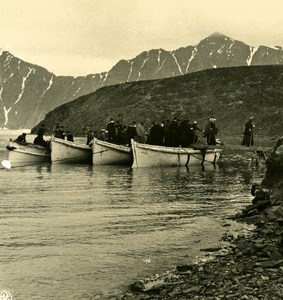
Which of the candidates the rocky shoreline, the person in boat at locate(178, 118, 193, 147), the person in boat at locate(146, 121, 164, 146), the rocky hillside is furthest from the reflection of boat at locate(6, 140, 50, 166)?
the rocky hillside

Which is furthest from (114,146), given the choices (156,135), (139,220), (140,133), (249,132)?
(139,220)

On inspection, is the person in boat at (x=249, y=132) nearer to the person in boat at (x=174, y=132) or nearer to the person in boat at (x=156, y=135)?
the person in boat at (x=174, y=132)

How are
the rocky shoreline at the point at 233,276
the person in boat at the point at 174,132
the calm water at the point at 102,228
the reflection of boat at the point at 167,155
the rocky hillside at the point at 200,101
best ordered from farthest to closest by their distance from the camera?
the rocky hillside at the point at 200,101, the person in boat at the point at 174,132, the reflection of boat at the point at 167,155, the calm water at the point at 102,228, the rocky shoreline at the point at 233,276

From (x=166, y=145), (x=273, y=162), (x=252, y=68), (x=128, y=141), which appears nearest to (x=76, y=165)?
(x=128, y=141)

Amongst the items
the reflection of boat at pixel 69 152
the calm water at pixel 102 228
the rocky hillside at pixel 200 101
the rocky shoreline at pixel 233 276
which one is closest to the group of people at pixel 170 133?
the reflection of boat at pixel 69 152

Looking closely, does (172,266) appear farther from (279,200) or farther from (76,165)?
(76,165)

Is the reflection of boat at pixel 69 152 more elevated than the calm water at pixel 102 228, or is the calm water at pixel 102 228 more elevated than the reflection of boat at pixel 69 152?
the reflection of boat at pixel 69 152
